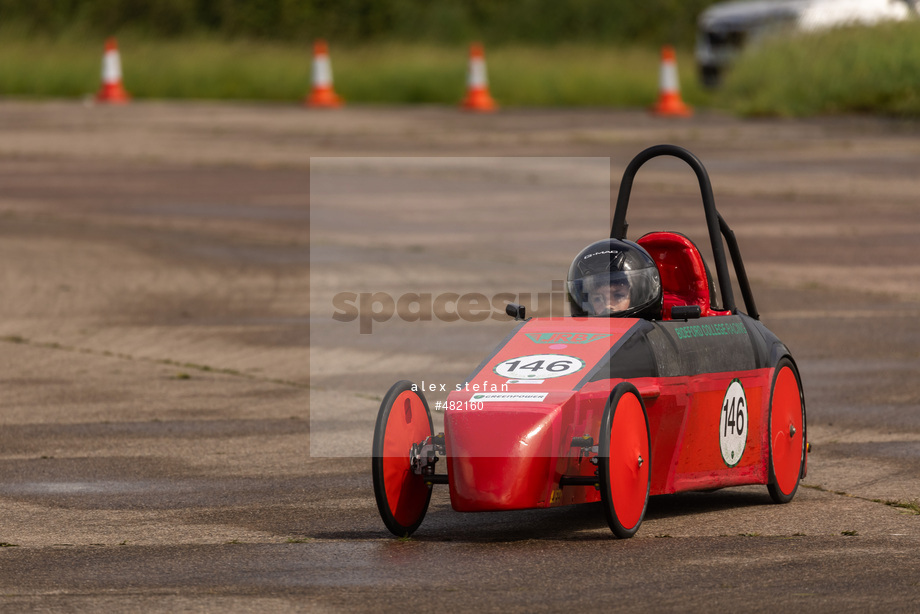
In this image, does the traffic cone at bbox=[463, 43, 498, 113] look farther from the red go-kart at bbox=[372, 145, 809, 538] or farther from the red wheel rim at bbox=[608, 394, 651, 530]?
the red wheel rim at bbox=[608, 394, 651, 530]

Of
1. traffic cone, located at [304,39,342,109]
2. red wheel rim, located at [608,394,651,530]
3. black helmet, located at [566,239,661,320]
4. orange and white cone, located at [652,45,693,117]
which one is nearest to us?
red wheel rim, located at [608,394,651,530]

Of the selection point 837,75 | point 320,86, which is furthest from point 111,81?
point 837,75

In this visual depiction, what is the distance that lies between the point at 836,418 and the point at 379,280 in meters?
5.19

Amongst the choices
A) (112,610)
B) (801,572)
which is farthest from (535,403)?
(112,610)

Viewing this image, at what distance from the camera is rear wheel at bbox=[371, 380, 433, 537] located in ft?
19.9

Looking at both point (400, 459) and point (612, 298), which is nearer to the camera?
point (400, 459)

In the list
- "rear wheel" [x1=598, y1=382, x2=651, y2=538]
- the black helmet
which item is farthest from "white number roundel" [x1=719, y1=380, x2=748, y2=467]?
"rear wheel" [x1=598, y1=382, x2=651, y2=538]

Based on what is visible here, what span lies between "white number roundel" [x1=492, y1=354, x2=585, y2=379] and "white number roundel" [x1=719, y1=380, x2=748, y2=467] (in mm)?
786

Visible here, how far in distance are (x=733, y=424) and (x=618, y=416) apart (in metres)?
1.02

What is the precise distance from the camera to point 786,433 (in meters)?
7.04

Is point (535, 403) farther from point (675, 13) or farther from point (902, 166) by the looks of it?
point (675, 13)

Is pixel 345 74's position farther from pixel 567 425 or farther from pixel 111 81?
pixel 567 425

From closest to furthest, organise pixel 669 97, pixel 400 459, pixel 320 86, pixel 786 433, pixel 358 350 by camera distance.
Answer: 1. pixel 400 459
2. pixel 786 433
3. pixel 358 350
4. pixel 669 97
5. pixel 320 86

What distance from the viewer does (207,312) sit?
39.9 ft
